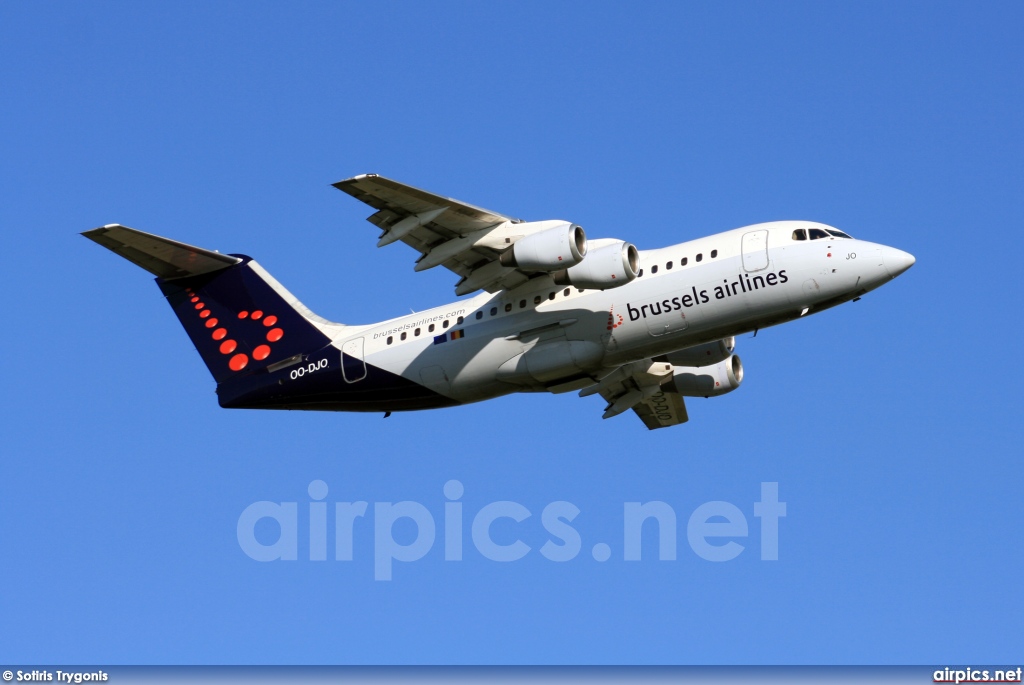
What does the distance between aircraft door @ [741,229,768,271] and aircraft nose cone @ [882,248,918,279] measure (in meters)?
1.83

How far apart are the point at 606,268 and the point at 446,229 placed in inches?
104

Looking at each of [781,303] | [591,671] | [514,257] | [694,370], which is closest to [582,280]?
[514,257]

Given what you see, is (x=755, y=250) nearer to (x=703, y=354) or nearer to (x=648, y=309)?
(x=648, y=309)

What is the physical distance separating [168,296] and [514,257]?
7.38 metres

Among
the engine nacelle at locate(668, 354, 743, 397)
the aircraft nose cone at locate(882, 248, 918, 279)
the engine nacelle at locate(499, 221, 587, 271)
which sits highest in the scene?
the engine nacelle at locate(499, 221, 587, 271)

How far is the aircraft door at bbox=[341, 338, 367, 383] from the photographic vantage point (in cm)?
2628

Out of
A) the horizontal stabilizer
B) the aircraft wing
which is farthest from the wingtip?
the horizontal stabilizer

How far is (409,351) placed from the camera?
26.0 meters

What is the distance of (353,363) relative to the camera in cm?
2636

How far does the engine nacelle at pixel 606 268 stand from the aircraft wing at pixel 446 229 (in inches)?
36.3

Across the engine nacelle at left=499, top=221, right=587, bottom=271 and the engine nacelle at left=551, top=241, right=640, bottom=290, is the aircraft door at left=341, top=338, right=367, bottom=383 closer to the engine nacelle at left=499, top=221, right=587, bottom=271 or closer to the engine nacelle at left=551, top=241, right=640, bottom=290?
the engine nacelle at left=499, top=221, right=587, bottom=271

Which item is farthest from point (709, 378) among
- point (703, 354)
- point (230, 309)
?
point (230, 309)

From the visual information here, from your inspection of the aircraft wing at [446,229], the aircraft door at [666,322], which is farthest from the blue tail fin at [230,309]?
the aircraft door at [666,322]

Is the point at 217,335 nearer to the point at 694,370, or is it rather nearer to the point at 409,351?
the point at 409,351
